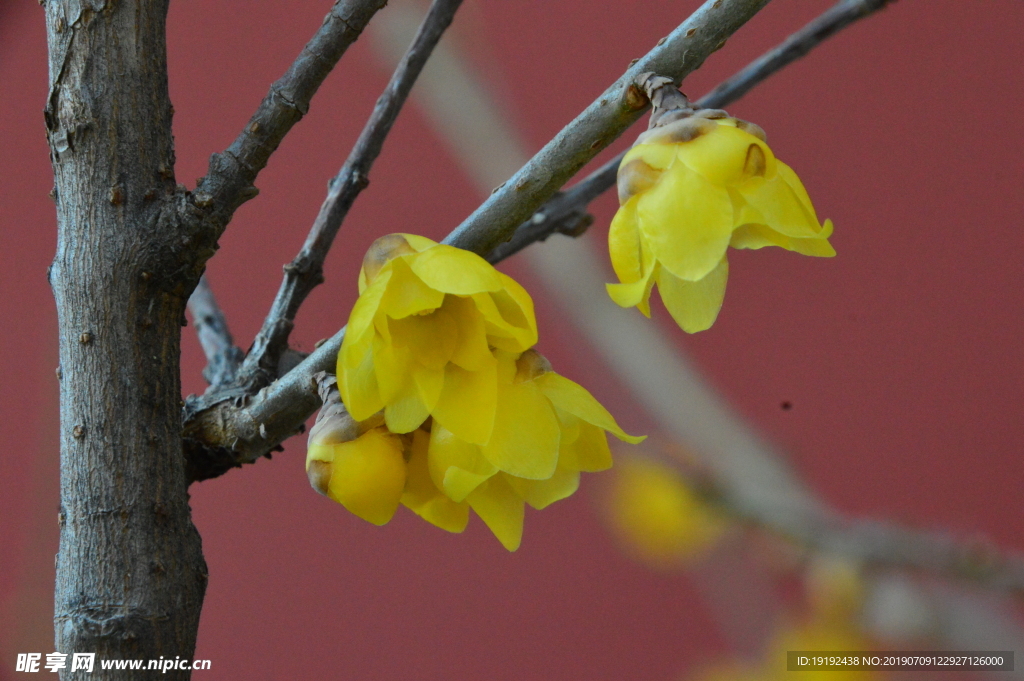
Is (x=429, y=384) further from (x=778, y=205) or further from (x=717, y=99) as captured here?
(x=717, y=99)

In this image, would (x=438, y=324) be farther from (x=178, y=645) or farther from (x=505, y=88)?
(x=505, y=88)

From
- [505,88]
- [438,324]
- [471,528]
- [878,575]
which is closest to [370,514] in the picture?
[438,324]

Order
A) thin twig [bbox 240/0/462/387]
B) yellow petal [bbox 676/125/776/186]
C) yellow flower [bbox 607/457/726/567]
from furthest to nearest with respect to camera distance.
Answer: yellow flower [bbox 607/457/726/567]
thin twig [bbox 240/0/462/387]
yellow petal [bbox 676/125/776/186]

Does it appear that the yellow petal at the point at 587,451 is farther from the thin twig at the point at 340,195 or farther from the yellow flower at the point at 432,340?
the thin twig at the point at 340,195

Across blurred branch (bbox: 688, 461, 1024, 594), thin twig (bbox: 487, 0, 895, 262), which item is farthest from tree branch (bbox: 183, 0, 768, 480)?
blurred branch (bbox: 688, 461, 1024, 594)

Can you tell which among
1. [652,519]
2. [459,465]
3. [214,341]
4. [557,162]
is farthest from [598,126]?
[652,519]

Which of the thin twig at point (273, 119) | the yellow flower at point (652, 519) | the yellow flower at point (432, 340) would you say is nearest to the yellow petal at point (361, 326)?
the yellow flower at point (432, 340)

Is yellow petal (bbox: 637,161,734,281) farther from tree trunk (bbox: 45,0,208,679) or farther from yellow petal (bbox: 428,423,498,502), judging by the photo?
tree trunk (bbox: 45,0,208,679)
